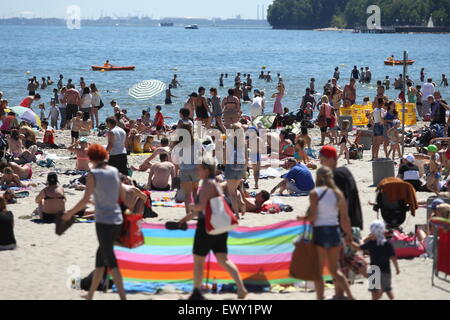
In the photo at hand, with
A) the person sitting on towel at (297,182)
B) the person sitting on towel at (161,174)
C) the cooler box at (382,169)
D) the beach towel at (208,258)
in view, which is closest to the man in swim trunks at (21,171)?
the person sitting on towel at (161,174)

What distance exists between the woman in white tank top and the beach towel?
41.3 inches

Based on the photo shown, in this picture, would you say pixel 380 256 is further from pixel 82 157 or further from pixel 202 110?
pixel 202 110

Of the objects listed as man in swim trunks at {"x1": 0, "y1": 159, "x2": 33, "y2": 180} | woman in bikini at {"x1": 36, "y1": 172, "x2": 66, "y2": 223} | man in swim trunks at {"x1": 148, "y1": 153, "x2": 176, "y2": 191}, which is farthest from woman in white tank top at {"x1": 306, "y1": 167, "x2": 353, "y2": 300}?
man in swim trunks at {"x1": 0, "y1": 159, "x2": 33, "y2": 180}

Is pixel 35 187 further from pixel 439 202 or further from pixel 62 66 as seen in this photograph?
pixel 62 66

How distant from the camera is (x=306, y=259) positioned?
7.26 metres

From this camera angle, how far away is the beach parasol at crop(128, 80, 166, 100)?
90.5ft

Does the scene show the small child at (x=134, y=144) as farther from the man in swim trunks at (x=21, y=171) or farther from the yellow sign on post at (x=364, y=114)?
the yellow sign on post at (x=364, y=114)

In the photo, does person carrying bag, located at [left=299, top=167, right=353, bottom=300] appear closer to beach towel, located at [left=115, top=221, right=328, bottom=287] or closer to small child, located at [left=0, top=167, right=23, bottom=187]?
beach towel, located at [left=115, top=221, right=328, bottom=287]

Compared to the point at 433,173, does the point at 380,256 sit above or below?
above

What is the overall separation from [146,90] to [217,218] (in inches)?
830

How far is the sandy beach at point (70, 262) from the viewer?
317 inches

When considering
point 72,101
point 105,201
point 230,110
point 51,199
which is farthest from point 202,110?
point 105,201

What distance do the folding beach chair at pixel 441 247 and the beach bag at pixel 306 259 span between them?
163 cm

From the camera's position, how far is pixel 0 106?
19.5m
